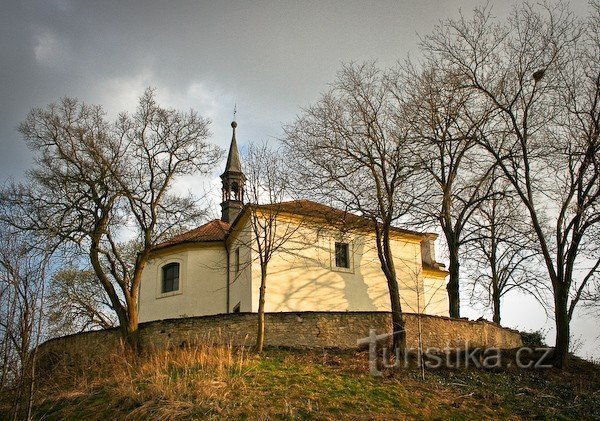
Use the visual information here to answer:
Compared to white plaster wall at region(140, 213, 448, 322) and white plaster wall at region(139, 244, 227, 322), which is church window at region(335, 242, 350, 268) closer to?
white plaster wall at region(140, 213, 448, 322)

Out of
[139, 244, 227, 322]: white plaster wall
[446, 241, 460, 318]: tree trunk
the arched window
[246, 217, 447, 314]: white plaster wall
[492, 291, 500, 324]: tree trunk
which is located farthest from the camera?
[492, 291, 500, 324]: tree trunk

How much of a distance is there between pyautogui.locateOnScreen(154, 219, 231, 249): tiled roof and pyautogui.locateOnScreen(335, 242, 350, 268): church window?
5.06m

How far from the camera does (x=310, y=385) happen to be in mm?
14539

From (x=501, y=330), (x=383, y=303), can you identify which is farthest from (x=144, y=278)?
(x=501, y=330)

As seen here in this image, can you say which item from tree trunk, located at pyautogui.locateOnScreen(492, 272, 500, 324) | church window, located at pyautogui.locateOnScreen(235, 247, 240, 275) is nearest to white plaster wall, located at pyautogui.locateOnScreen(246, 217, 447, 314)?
church window, located at pyautogui.locateOnScreen(235, 247, 240, 275)

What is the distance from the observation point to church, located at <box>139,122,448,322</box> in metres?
23.3

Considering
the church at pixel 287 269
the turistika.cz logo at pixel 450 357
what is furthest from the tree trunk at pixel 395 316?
the church at pixel 287 269

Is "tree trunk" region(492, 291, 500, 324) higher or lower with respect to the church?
lower

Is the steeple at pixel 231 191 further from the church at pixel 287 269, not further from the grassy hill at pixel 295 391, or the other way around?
the grassy hill at pixel 295 391

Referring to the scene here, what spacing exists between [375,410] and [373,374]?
9.46 feet

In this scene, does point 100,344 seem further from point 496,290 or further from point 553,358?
point 496,290

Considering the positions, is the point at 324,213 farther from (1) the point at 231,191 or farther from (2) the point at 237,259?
(1) the point at 231,191

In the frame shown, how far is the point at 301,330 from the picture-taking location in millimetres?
19047

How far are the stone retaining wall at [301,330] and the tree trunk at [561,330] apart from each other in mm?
2953
